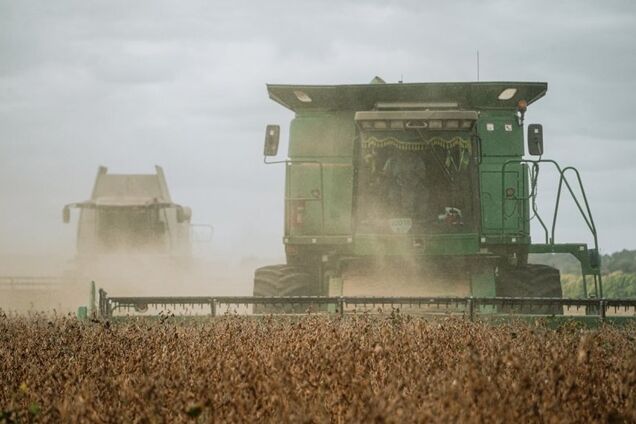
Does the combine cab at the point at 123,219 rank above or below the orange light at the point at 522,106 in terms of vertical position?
below

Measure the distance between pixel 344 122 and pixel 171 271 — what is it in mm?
10947

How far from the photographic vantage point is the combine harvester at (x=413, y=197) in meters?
11.8

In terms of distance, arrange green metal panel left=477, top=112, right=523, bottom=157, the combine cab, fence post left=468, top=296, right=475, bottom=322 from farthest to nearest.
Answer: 1. the combine cab
2. green metal panel left=477, top=112, right=523, bottom=157
3. fence post left=468, top=296, right=475, bottom=322

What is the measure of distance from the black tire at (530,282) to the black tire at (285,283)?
2.24 meters

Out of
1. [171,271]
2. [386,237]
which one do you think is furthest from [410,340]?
[171,271]

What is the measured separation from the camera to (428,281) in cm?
1199

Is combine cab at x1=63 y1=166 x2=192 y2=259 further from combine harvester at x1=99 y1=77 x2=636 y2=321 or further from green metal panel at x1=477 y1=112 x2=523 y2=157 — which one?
green metal panel at x1=477 y1=112 x2=523 y2=157

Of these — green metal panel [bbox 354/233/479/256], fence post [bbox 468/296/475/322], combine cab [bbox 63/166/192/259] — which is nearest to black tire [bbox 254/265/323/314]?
green metal panel [bbox 354/233/479/256]

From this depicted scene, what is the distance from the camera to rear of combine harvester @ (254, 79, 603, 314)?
11.8m

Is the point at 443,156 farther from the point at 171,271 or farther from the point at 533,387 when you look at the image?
the point at 171,271

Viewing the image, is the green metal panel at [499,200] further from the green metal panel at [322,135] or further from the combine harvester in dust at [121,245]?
the combine harvester in dust at [121,245]

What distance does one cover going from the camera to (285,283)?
39.2 ft

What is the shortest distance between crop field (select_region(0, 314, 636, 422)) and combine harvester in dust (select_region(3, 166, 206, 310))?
45.1 feet

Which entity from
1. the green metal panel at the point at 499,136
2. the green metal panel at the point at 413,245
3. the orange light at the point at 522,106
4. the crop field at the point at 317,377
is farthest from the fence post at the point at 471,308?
the orange light at the point at 522,106
